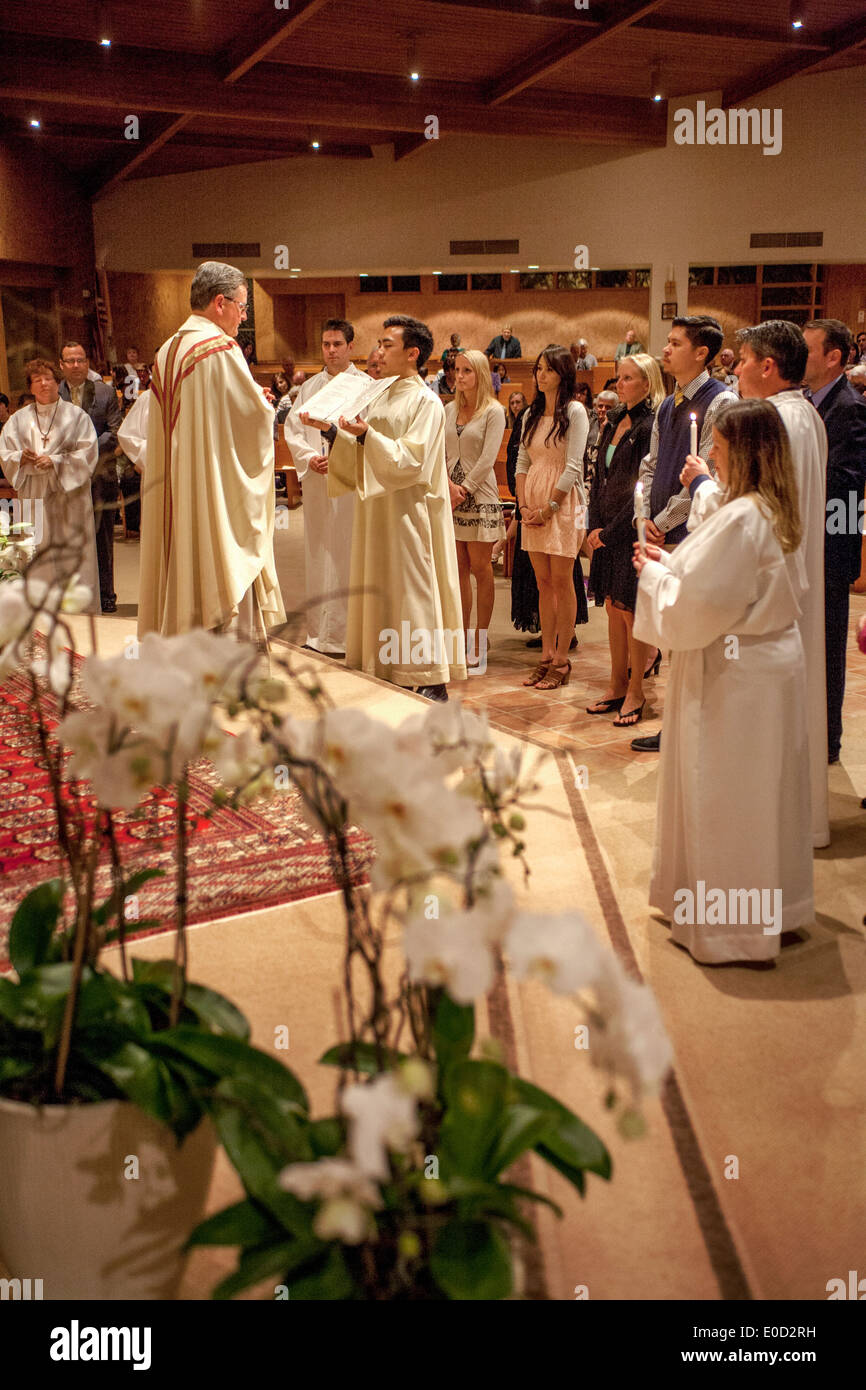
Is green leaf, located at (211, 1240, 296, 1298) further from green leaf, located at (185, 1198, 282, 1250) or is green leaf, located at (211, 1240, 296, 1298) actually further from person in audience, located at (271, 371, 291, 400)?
person in audience, located at (271, 371, 291, 400)

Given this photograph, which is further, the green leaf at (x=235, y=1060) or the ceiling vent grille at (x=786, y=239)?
the ceiling vent grille at (x=786, y=239)

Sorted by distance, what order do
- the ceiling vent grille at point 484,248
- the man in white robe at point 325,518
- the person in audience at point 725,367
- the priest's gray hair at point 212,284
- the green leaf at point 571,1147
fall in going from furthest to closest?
the ceiling vent grille at point 484,248, the person in audience at point 725,367, the man in white robe at point 325,518, the priest's gray hair at point 212,284, the green leaf at point 571,1147

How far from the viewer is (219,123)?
1369 cm

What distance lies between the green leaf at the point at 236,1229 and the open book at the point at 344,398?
4169mm

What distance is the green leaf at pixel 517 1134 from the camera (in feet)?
4.31

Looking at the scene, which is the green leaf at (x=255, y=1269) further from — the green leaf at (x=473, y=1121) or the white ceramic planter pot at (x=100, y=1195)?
the white ceramic planter pot at (x=100, y=1195)

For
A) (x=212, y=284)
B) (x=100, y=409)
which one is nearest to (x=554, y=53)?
(x=100, y=409)

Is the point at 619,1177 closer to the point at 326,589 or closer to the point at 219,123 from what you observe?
the point at 326,589

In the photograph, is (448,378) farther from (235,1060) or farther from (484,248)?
(235,1060)

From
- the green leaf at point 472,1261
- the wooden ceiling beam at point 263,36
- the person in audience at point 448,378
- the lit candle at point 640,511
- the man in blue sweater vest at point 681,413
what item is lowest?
the green leaf at point 472,1261

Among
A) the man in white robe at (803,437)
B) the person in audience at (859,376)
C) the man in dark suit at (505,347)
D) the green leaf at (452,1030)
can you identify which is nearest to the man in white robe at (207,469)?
the man in white robe at (803,437)

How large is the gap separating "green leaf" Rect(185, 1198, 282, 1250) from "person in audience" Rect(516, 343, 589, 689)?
14.9 ft

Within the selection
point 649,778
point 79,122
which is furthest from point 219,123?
point 649,778

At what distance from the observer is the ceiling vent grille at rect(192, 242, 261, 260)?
15758mm
